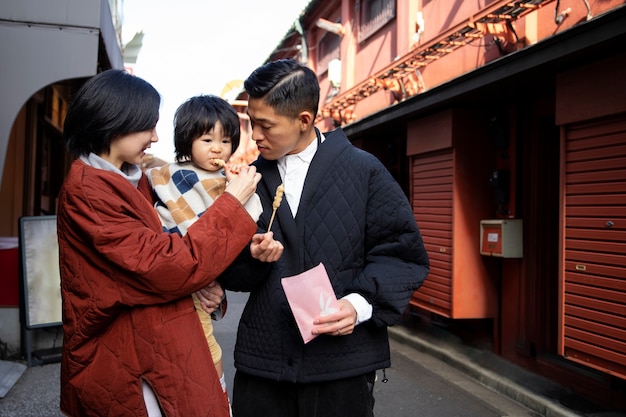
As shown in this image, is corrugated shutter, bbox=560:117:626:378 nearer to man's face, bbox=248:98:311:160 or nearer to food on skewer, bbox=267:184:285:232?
man's face, bbox=248:98:311:160

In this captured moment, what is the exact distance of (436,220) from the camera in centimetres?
760

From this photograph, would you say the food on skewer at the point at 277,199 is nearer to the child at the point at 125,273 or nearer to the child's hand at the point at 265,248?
the child's hand at the point at 265,248

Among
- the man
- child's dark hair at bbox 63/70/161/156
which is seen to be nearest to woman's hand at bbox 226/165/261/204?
the man

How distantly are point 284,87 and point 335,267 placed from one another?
2.43 ft

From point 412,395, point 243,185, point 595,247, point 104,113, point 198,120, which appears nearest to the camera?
point 104,113

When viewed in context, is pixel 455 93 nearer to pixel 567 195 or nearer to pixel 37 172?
pixel 567 195

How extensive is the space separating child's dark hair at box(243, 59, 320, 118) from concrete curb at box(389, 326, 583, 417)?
13.8 feet

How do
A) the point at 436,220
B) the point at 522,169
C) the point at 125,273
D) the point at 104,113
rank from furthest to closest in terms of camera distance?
the point at 436,220 → the point at 522,169 → the point at 104,113 → the point at 125,273

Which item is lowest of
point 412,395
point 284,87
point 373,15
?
point 412,395

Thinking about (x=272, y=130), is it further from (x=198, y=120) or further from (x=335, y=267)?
(x=335, y=267)

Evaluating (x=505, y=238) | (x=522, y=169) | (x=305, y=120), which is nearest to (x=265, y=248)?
(x=305, y=120)

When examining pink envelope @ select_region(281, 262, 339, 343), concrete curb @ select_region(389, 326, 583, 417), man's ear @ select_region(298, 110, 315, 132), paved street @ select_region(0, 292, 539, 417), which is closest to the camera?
pink envelope @ select_region(281, 262, 339, 343)

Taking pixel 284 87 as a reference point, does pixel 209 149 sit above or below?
below

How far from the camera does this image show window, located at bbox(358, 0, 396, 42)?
33.9ft
